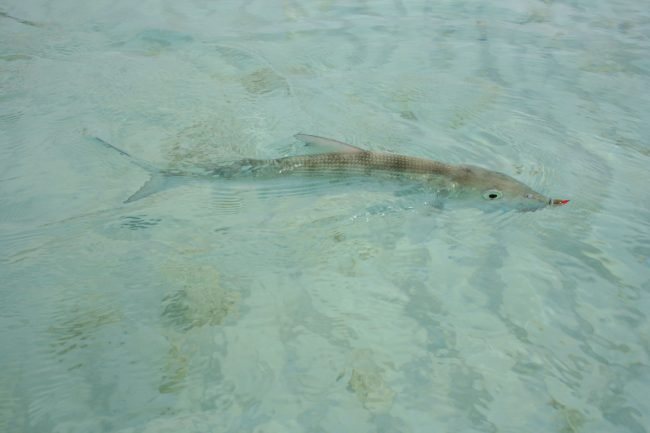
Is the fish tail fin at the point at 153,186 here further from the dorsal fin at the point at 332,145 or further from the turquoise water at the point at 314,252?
the dorsal fin at the point at 332,145

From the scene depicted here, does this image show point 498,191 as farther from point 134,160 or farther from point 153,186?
point 134,160

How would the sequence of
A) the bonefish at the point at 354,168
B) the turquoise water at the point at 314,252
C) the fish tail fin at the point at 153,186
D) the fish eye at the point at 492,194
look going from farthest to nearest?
the bonefish at the point at 354,168, the fish eye at the point at 492,194, the fish tail fin at the point at 153,186, the turquoise water at the point at 314,252

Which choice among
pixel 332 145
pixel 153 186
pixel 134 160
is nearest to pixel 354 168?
pixel 332 145

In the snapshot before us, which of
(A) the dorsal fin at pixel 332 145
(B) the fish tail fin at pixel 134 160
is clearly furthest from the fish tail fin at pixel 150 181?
(A) the dorsal fin at pixel 332 145

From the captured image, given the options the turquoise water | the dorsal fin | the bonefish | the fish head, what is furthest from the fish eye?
the dorsal fin

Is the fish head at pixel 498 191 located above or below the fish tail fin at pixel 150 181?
above

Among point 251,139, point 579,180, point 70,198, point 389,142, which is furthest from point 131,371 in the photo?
point 579,180

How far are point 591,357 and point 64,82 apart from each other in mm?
6271

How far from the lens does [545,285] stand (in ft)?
10.7

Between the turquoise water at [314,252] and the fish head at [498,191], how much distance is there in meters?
0.13

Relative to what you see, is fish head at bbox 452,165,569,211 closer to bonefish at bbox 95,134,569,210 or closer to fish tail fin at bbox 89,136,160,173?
bonefish at bbox 95,134,569,210

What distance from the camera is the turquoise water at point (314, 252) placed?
2.52 meters

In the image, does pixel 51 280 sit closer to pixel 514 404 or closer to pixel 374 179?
pixel 374 179

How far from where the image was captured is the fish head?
398cm
